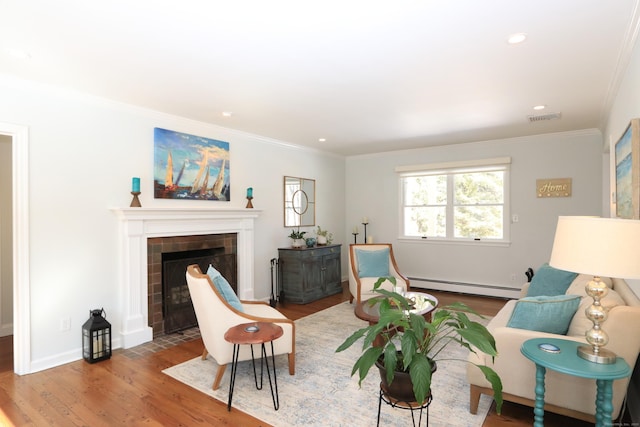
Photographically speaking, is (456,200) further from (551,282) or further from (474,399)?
(474,399)

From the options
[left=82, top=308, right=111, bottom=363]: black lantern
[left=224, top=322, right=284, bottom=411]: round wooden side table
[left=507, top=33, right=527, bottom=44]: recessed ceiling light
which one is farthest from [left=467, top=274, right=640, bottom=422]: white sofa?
[left=82, top=308, right=111, bottom=363]: black lantern

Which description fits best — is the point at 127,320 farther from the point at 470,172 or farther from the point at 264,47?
the point at 470,172

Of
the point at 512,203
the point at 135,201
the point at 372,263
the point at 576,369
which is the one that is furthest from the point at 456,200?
the point at 135,201

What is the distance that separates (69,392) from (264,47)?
9.66 ft

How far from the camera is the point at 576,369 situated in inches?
66.6

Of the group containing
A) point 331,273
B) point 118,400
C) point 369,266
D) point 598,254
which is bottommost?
point 118,400

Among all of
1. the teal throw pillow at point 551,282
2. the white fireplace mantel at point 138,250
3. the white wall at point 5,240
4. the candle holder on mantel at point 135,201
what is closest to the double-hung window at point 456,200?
the teal throw pillow at point 551,282

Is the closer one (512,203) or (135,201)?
(135,201)

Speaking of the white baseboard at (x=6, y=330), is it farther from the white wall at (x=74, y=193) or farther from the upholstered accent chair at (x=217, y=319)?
the upholstered accent chair at (x=217, y=319)

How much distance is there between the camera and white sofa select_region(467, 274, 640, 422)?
1914 mm

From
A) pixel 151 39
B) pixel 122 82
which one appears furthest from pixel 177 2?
pixel 122 82

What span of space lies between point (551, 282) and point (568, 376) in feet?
4.58

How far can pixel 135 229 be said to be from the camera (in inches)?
143

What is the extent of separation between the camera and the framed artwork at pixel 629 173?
216 cm
